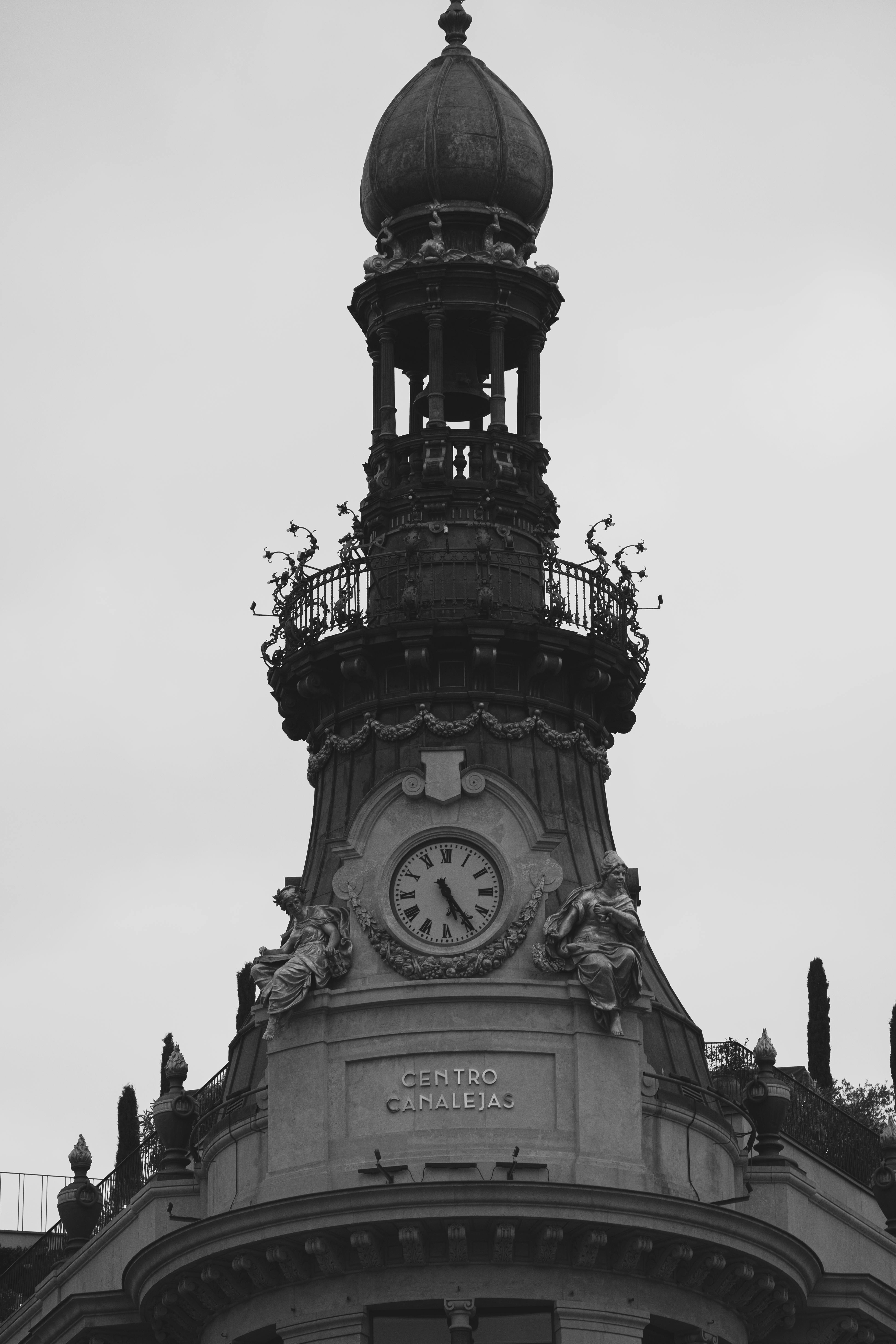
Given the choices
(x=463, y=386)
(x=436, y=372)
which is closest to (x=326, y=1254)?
(x=436, y=372)

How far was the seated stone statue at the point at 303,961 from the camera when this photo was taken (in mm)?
65438

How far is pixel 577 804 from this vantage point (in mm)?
68750

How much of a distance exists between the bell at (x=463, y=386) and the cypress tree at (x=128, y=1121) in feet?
102

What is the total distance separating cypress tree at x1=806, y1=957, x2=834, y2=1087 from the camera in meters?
103

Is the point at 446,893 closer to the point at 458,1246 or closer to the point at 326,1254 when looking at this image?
the point at 458,1246

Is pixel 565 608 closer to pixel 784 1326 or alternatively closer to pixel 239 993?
pixel 784 1326

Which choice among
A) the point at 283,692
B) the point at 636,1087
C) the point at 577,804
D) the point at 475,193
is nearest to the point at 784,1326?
the point at 636,1087

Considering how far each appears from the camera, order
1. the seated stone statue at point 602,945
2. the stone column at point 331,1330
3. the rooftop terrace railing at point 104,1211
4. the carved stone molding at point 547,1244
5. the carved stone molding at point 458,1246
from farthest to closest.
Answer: the rooftop terrace railing at point 104,1211, the seated stone statue at point 602,945, the stone column at point 331,1330, the carved stone molding at point 547,1244, the carved stone molding at point 458,1246

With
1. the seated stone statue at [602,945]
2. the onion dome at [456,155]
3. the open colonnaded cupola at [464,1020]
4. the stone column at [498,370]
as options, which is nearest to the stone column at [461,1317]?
the open colonnaded cupola at [464,1020]

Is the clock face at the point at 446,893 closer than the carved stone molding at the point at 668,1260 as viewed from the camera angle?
No

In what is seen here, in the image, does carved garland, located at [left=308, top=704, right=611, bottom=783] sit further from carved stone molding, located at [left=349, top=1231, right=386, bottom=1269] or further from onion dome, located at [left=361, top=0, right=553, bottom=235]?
onion dome, located at [left=361, top=0, right=553, bottom=235]

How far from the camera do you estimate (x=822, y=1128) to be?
247 feet

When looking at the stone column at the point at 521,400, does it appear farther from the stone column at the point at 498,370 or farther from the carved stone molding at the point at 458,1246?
the carved stone molding at the point at 458,1246

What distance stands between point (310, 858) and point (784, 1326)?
12.2 meters
